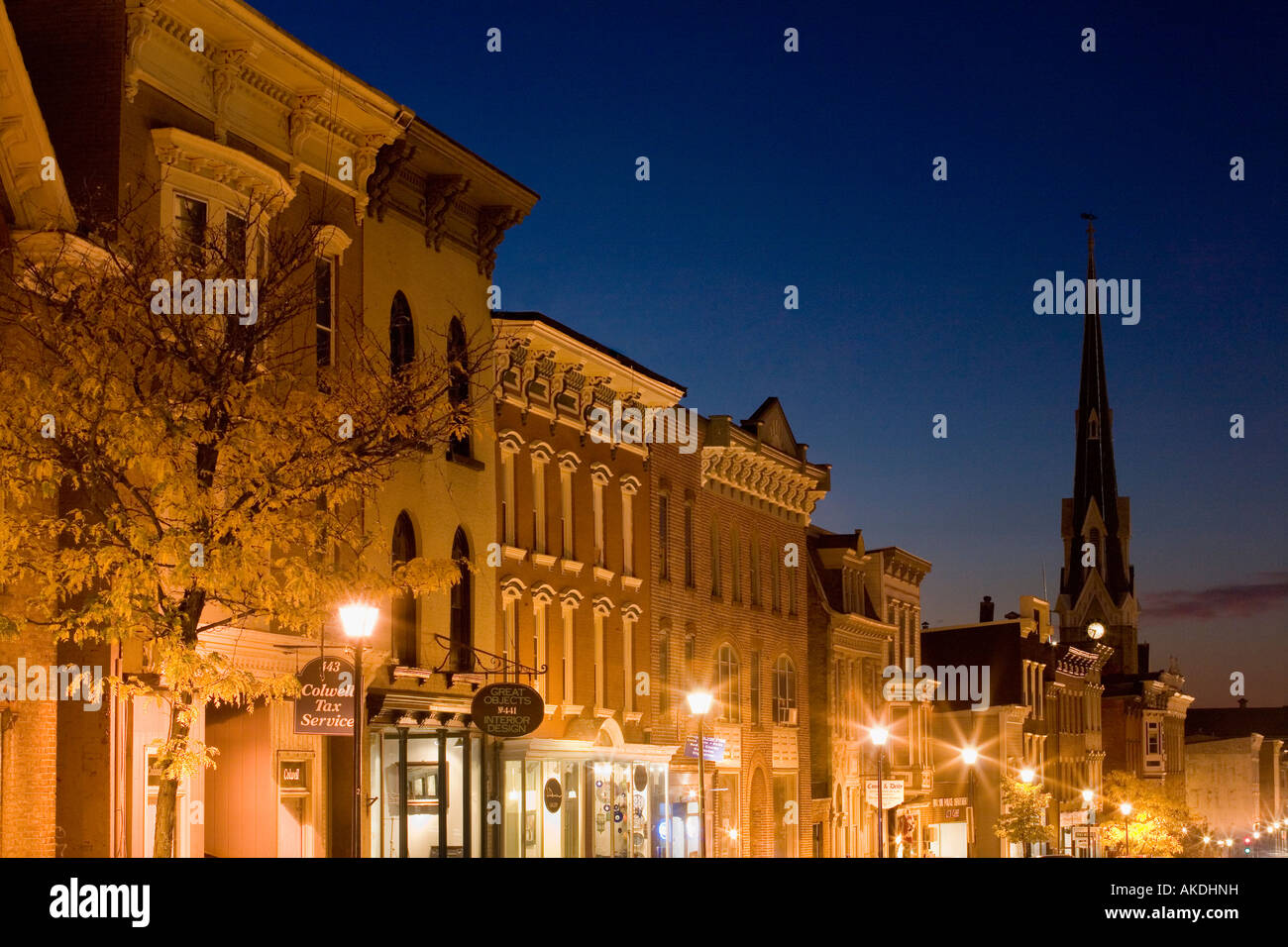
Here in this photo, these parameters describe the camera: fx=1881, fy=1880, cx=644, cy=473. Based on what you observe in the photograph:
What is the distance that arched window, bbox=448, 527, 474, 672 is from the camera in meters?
36.8

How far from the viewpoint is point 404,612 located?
114ft

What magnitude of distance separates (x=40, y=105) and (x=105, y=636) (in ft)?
31.0

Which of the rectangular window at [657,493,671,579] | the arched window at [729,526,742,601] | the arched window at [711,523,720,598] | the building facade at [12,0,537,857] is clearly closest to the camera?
the building facade at [12,0,537,857]

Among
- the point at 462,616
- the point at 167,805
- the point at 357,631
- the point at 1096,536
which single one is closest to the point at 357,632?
the point at 357,631

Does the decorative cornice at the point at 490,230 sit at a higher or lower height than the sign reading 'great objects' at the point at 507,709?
higher

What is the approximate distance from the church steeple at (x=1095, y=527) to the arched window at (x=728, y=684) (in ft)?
404

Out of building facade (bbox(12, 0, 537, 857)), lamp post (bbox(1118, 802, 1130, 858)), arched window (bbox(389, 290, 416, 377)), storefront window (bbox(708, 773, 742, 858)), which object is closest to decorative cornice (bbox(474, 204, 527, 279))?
building facade (bbox(12, 0, 537, 857))

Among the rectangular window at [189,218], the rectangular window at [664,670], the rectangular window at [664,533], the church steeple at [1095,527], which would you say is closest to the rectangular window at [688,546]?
the rectangular window at [664,533]

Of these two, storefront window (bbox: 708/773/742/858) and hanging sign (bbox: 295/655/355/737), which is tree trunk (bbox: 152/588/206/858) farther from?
storefront window (bbox: 708/773/742/858)

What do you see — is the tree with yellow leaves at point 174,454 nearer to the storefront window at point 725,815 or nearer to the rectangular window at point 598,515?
the rectangular window at point 598,515

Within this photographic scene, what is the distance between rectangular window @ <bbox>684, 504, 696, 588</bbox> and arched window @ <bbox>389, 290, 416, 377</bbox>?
17588 mm

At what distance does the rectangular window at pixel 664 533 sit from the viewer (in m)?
48.9

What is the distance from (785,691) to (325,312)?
102ft
